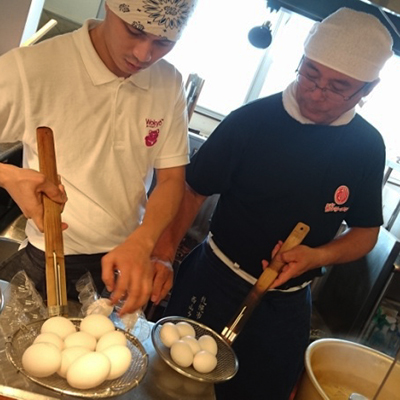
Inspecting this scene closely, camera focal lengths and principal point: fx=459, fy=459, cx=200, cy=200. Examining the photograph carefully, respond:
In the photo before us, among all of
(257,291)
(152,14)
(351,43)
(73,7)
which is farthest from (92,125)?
(73,7)

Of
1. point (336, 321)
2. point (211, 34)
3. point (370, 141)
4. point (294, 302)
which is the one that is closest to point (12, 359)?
point (294, 302)

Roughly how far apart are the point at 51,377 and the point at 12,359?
6cm

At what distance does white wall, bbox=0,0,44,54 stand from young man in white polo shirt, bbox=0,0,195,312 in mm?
1375

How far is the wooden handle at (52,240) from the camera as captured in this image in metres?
0.79

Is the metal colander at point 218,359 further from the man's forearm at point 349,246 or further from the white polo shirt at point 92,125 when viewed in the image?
the man's forearm at point 349,246

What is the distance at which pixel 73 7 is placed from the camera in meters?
2.76

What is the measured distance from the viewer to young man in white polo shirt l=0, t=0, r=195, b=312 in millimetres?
915

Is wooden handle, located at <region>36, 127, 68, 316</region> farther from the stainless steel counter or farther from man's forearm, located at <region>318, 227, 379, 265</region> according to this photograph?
the stainless steel counter

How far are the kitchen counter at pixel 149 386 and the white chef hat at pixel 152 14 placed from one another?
0.62 metres

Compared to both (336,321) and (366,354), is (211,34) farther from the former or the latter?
(366,354)

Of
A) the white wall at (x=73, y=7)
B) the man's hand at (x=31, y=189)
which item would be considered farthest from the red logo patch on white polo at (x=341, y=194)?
the white wall at (x=73, y=7)

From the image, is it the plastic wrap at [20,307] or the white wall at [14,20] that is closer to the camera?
the plastic wrap at [20,307]

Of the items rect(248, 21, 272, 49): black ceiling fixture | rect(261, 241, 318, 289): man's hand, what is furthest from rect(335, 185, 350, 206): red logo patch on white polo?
rect(248, 21, 272, 49): black ceiling fixture

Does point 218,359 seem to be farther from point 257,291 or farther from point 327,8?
point 327,8
